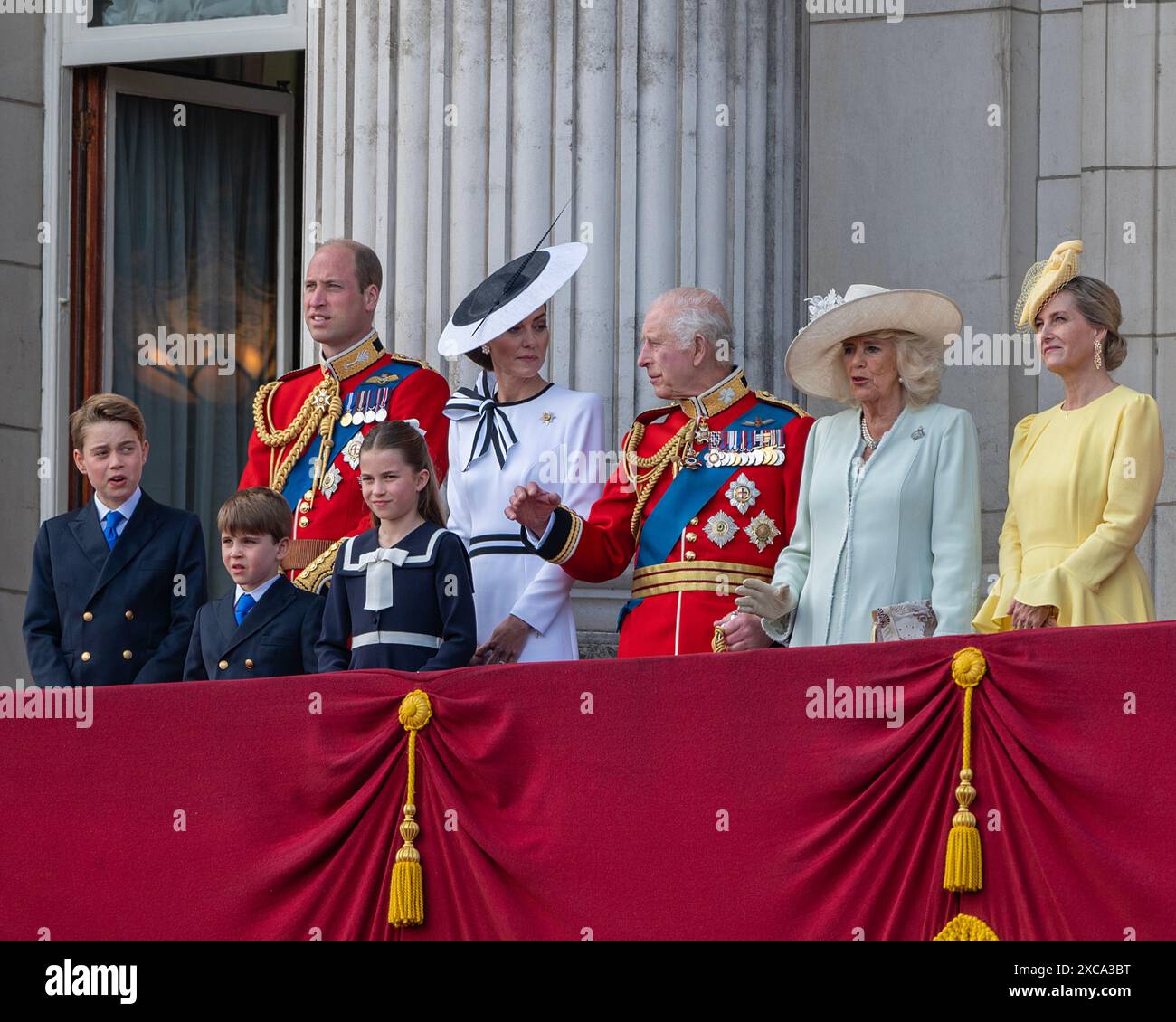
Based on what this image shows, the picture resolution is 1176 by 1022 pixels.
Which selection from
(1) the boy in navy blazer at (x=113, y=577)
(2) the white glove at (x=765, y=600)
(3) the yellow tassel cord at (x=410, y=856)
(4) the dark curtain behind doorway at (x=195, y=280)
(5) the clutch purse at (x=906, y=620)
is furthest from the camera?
(4) the dark curtain behind doorway at (x=195, y=280)

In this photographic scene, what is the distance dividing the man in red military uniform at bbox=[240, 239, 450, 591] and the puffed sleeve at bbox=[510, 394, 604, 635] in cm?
46

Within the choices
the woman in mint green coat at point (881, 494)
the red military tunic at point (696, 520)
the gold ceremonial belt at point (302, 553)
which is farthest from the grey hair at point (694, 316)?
the gold ceremonial belt at point (302, 553)

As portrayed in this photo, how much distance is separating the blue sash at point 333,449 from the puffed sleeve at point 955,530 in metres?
1.98

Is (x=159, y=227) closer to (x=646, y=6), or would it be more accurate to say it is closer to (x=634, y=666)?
(x=646, y=6)

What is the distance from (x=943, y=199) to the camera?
995 centimetres

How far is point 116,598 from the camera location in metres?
7.85

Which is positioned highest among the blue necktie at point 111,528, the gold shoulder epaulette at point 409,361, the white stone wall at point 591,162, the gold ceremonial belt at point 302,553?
the white stone wall at point 591,162

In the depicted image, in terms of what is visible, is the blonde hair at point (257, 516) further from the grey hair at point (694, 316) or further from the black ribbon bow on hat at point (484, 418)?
the grey hair at point (694, 316)

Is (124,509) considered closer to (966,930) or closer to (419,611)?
(419,611)

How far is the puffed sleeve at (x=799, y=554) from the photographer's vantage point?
707cm
